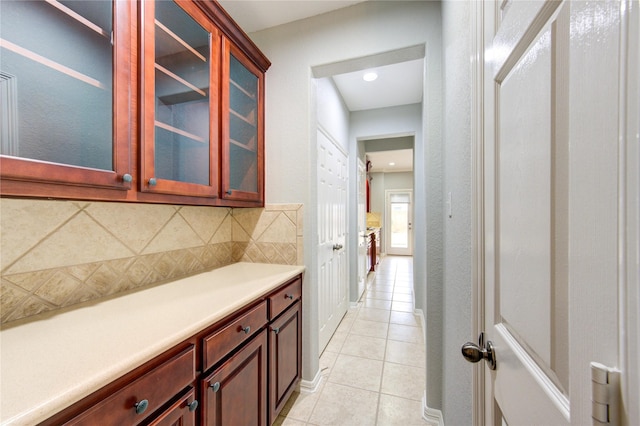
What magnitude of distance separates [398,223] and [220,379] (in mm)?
7448

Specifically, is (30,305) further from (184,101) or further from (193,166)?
(184,101)

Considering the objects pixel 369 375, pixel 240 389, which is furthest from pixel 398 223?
pixel 240 389

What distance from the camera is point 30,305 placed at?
0.90m

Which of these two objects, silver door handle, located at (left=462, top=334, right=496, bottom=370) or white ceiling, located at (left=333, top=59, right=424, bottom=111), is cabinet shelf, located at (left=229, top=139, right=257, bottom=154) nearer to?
white ceiling, located at (left=333, top=59, right=424, bottom=111)

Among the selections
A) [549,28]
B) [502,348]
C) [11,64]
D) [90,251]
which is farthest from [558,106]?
[90,251]

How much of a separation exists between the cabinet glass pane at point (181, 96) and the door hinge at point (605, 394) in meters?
1.33

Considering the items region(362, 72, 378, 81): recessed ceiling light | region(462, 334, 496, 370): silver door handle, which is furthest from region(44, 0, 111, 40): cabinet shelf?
region(362, 72, 378, 81): recessed ceiling light

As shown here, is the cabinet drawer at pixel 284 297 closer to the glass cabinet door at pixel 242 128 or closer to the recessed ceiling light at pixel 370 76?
the glass cabinet door at pixel 242 128

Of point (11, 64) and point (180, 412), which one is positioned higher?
point (11, 64)

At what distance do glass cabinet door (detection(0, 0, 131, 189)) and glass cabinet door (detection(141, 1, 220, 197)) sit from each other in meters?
0.09

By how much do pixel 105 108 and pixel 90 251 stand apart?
611mm

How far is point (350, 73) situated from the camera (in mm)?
2498

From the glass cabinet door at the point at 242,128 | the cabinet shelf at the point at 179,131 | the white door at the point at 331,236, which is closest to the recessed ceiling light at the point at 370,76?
the white door at the point at 331,236

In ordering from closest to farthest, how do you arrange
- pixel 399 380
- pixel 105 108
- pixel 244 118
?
pixel 105 108, pixel 244 118, pixel 399 380
